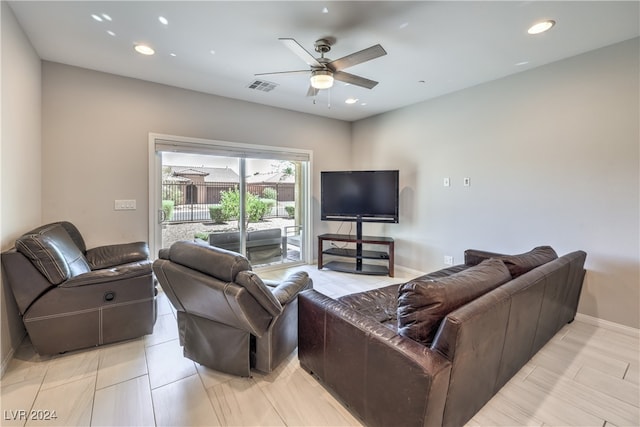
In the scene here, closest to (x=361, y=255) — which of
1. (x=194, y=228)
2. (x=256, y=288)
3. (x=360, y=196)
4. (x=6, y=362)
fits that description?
(x=360, y=196)

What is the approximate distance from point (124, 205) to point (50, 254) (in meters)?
1.44

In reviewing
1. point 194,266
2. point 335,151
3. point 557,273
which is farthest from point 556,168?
point 194,266

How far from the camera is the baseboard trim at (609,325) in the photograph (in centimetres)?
266

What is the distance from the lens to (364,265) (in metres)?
4.89

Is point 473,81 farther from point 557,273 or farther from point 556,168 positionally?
point 557,273

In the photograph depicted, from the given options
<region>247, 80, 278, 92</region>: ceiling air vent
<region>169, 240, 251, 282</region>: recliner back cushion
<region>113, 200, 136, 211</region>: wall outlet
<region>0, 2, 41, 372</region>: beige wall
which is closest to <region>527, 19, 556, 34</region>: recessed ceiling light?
<region>247, 80, 278, 92</region>: ceiling air vent

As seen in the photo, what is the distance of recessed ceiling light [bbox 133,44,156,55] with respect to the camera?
2705 mm

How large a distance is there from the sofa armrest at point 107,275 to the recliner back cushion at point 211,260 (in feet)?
2.44

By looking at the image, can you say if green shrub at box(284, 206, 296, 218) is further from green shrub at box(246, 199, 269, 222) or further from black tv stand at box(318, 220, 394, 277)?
black tv stand at box(318, 220, 394, 277)

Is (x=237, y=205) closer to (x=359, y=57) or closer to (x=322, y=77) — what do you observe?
(x=322, y=77)

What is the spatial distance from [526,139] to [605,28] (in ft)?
3.74

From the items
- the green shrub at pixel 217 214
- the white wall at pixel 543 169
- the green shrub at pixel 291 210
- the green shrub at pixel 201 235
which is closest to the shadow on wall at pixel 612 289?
the white wall at pixel 543 169

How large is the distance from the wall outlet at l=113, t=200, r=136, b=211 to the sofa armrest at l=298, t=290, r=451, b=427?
110 inches

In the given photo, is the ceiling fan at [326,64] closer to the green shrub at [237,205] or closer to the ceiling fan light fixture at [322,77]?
the ceiling fan light fixture at [322,77]
